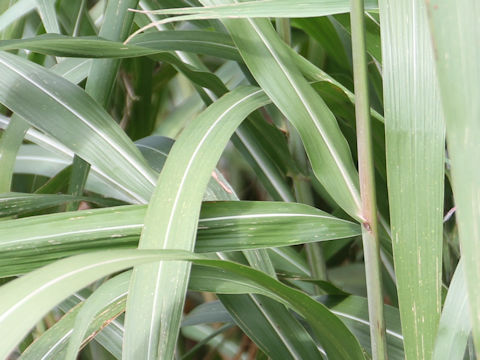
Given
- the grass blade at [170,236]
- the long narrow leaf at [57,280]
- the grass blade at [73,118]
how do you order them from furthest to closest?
the grass blade at [73,118], the grass blade at [170,236], the long narrow leaf at [57,280]

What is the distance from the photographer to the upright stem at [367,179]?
0.35 m

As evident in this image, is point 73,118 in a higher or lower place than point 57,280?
higher

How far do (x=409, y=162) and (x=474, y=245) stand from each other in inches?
5.2

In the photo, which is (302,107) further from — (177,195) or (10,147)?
(10,147)

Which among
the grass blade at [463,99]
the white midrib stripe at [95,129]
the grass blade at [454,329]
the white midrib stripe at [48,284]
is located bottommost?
the grass blade at [454,329]

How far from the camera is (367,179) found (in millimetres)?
365

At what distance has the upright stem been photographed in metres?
0.35

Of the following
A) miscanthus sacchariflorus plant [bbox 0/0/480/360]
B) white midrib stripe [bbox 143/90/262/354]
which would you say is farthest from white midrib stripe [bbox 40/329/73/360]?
white midrib stripe [bbox 143/90/262/354]

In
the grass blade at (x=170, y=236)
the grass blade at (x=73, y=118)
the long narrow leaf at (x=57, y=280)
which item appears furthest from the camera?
the grass blade at (x=73, y=118)

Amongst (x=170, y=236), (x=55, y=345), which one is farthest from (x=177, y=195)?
(x=55, y=345)

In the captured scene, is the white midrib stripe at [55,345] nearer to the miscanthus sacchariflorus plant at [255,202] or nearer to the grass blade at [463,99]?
the miscanthus sacchariflorus plant at [255,202]

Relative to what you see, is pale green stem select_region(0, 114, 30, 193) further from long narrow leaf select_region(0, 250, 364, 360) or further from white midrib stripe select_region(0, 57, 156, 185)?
long narrow leaf select_region(0, 250, 364, 360)

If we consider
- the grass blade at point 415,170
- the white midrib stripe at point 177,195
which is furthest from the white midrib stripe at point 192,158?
the grass blade at point 415,170

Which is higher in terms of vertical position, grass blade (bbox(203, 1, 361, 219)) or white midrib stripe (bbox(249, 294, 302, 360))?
grass blade (bbox(203, 1, 361, 219))
